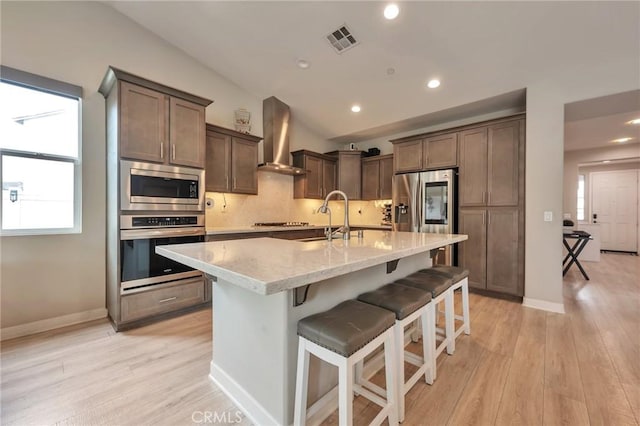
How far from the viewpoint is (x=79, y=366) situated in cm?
193

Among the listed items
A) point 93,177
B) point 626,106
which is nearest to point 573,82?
point 626,106

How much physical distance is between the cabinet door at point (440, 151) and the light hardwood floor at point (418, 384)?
2.21 m

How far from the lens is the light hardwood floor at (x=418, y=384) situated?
1478mm

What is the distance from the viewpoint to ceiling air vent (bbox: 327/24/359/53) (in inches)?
112

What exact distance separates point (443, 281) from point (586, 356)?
1.32 meters

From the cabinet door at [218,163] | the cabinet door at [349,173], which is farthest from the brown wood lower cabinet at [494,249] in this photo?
the cabinet door at [218,163]

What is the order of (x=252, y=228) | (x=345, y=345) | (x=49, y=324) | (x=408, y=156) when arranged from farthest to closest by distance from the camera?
(x=408, y=156) < (x=252, y=228) < (x=49, y=324) < (x=345, y=345)

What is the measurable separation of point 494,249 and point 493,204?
2.02 ft

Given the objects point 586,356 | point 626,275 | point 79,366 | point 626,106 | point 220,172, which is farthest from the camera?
point 626,275

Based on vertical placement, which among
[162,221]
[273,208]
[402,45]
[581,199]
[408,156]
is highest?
[402,45]

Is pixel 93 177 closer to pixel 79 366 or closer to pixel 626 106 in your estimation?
pixel 79 366

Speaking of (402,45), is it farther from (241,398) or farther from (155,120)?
(241,398)

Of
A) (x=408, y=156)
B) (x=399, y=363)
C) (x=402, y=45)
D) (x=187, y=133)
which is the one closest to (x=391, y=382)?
(x=399, y=363)

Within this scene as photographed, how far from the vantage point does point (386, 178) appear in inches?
194
